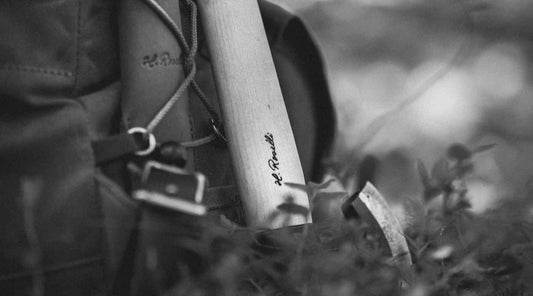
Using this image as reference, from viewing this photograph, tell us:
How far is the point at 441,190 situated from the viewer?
34.6 inches

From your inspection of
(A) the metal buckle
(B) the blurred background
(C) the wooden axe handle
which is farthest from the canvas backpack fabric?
(B) the blurred background

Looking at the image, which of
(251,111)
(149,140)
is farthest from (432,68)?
(149,140)

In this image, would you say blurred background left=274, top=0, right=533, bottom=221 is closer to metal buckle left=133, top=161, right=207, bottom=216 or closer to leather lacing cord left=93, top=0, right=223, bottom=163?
leather lacing cord left=93, top=0, right=223, bottom=163

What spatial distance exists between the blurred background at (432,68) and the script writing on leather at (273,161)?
1.60 metres

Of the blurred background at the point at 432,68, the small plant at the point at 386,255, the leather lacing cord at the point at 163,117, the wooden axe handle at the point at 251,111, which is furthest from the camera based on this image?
the blurred background at the point at 432,68

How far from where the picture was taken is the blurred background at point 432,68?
2.91 m

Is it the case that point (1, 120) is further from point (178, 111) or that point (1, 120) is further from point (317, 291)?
point (317, 291)

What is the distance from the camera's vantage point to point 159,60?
1.00 m

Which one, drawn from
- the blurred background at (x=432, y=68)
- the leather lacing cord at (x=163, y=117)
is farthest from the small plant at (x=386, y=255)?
the blurred background at (x=432, y=68)

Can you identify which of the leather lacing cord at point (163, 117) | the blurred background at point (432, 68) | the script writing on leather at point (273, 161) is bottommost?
the blurred background at point (432, 68)

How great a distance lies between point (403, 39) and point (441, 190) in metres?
2.55

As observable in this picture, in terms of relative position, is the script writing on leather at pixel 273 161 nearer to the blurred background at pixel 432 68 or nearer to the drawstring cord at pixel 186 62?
the drawstring cord at pixel 186 62

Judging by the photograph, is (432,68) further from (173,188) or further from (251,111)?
(173,188)

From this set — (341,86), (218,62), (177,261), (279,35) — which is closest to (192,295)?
(177,261)
